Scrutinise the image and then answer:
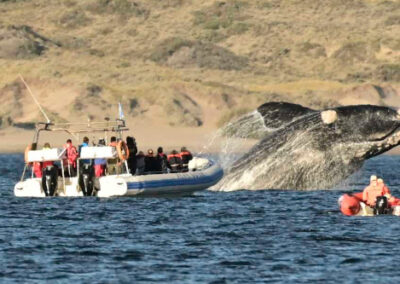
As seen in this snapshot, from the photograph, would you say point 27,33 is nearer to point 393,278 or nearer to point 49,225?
point 49,225

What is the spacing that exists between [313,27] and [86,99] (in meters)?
42.6

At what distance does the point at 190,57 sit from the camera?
108625mm

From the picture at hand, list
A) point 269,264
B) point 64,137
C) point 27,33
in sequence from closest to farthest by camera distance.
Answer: point 269,264 < point 64,137 < point 27,33

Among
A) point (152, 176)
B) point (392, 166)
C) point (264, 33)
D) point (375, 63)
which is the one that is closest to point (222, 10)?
point (264, 33)

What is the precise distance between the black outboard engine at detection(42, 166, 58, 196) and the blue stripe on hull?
2516mm

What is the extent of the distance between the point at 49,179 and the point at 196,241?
10588 mm

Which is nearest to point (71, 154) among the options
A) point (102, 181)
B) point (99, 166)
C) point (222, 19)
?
point (99, 166)

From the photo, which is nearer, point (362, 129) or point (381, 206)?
point (381, 206)

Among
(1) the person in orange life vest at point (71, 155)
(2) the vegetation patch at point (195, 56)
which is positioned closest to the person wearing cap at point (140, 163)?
(1) the person in orange life vest at point (71, 155)

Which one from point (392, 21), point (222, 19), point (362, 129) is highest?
point (222, 19)

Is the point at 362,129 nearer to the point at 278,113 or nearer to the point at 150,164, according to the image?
the point at 278,113

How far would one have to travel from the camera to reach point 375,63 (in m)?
110

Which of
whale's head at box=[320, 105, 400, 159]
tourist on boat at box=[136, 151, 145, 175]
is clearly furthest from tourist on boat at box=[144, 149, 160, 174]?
whale's head at box=[320, 105, 400, 159]

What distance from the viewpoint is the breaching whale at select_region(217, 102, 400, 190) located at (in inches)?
1438
